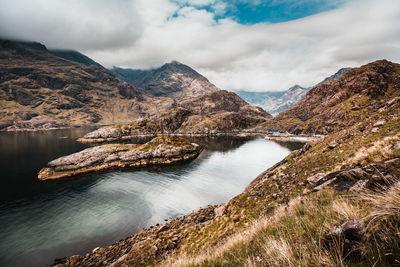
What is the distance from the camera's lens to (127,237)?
83.9ft

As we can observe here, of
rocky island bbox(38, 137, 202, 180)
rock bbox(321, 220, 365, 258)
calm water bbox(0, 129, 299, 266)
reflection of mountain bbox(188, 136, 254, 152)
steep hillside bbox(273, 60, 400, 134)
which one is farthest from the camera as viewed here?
steep hillside bbox(273, 60, 400, 134)

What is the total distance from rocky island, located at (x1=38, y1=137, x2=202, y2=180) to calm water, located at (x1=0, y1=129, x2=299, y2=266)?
18.2 feet

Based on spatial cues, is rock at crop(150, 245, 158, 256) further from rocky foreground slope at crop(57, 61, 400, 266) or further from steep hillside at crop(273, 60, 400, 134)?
steep hillside at crop(273, 60, 400, 134)

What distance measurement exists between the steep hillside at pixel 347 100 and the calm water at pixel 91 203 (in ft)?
406

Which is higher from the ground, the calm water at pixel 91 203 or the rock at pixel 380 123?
the rock at pixel 380 123

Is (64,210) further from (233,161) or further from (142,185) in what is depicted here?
(233,161)

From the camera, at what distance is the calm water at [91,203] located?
2533cm

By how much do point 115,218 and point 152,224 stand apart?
290 inches

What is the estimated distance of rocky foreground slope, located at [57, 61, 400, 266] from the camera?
8.09ft

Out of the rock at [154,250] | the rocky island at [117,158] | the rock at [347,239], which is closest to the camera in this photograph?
the rock at [347,239]

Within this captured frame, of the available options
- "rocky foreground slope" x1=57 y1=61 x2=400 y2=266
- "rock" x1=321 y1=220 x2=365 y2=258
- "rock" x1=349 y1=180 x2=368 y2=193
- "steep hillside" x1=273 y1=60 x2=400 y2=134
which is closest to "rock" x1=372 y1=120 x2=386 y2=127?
"rocky foreground slope" x1=57 y1=61 x2=400 y2=266

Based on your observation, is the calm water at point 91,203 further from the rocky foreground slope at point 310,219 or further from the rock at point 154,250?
the rock at point 154,250

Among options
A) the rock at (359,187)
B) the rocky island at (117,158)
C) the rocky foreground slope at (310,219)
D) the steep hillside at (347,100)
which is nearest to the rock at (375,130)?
the rocky foreground slope at (310,219)

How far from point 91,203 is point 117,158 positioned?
28.5m
